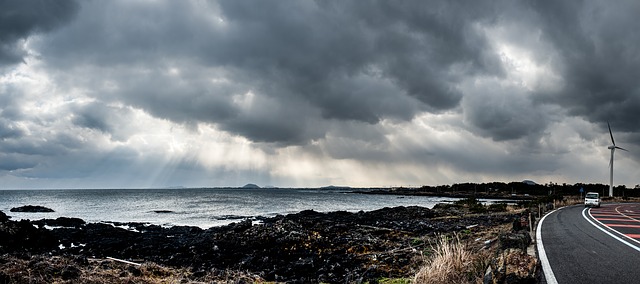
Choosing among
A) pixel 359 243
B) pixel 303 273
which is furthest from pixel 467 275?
pixel 359 243

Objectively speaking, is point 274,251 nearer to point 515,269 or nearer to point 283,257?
point 283,257

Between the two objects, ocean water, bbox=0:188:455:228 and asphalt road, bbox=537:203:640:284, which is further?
ocean water, bbox=0:188:455:228

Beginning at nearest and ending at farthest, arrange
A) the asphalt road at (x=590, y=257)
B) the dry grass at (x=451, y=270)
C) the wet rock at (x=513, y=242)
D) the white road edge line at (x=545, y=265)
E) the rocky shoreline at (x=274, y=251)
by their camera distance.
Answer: the dry grass at (x=451, y=270), the white road edge line at (x=545, y=265), the asphalt road at (x=590, y=257), the wet rock at (x=513, y=242), the rocky shoreline at (x=274, y=251)

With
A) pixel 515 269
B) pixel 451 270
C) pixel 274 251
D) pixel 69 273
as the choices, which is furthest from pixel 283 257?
pixel 515 269

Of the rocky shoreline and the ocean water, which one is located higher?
the rocky shoreline

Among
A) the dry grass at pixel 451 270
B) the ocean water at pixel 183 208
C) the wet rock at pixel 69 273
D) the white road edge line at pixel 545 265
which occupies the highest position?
the dry grass at pixel 451 270

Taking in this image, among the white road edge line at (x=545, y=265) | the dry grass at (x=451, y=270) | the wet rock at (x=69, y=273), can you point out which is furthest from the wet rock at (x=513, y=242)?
the wet rock at (x=69, y=273)

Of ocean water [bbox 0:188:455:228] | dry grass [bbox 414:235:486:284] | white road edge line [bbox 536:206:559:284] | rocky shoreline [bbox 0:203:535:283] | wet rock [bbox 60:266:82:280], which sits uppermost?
dry grass [bbox 414:235:486:284]

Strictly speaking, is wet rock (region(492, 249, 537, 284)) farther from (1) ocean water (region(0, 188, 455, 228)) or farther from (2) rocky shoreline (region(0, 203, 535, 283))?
(1) ocean water (region(0, 188, 455, 228))

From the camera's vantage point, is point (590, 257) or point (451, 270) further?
point (590, 257)

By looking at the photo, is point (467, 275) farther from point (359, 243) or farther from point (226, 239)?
point (226, 239)

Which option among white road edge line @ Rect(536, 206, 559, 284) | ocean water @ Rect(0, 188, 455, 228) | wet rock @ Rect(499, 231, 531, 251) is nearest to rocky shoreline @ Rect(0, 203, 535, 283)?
wet rock @ Rect(499, 231, 531, 251)

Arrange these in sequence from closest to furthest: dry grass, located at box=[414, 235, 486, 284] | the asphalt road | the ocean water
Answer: dry grass, located at box=[414, 235, 486, 284] → the asphalt road → the ocean water

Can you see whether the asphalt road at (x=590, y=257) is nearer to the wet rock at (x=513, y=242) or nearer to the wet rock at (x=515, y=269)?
the wet rock at (x=515, y=269)
